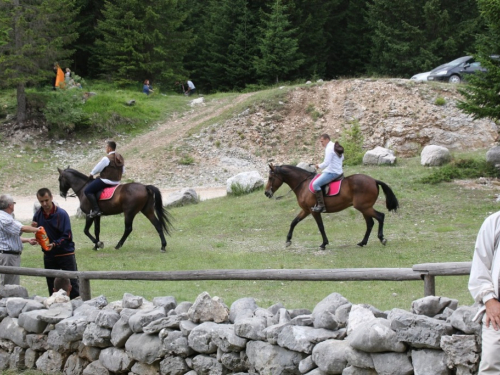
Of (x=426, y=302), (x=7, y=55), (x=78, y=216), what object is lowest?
(x=78, y=216)

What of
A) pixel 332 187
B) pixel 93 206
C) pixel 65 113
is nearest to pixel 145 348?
pixel 332 187

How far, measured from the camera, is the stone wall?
605 cm

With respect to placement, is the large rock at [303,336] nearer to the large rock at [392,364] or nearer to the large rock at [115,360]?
the large rock at [392,364]

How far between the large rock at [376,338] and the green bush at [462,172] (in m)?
17.1

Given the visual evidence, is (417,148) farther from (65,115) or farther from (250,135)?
(65,115)

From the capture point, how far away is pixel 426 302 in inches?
249

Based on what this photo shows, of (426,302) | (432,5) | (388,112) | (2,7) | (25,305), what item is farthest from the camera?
(432,5)

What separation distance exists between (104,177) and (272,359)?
11806mm

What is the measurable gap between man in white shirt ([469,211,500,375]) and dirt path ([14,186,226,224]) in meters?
20.5

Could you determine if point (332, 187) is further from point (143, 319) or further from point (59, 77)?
point (59, 77)

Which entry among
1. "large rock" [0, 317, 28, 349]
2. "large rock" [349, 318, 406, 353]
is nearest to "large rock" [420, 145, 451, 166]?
"large rock" [0, 317, 28, 349]

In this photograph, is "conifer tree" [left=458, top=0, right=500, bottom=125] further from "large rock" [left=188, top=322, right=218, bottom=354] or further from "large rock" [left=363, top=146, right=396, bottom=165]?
"large rock" [left=188, top=322, right=218, bottom=354]

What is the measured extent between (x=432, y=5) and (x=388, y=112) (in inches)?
563

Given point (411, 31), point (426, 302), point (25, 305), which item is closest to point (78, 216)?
point (25, 305)
